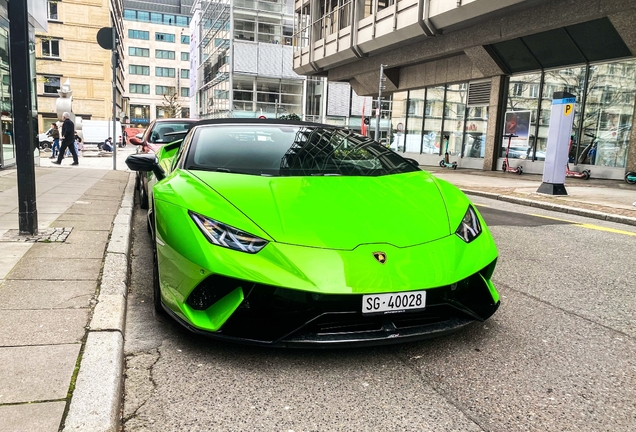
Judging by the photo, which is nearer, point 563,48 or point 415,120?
point 563,48

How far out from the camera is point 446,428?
2264mm

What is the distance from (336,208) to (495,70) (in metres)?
19.8

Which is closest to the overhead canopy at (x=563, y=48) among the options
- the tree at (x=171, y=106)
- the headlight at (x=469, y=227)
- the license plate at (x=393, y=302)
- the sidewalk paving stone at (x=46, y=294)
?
the headlight at (x=469, y=227)

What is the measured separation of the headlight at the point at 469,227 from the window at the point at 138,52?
106712mm

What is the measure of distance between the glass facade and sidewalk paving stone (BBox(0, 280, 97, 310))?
51.5 feet

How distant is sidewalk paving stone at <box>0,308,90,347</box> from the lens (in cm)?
288

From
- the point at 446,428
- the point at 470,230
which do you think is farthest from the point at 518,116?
the point at 446,428

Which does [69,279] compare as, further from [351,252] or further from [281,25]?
[281,25]

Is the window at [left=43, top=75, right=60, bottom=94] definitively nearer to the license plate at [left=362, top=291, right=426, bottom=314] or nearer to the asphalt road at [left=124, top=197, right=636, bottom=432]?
the asphalt road at [left=124, top=197, right=636, bottom=432]

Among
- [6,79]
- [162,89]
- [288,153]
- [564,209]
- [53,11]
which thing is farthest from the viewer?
[162,89]

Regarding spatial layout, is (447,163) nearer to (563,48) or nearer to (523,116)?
(523,116)

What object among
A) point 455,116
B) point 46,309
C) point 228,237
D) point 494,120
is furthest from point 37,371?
point 455,116

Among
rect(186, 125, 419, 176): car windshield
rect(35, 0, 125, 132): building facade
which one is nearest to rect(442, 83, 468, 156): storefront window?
rect(186, 125, 419, 176): car windshield

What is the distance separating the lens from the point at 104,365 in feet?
8.54
